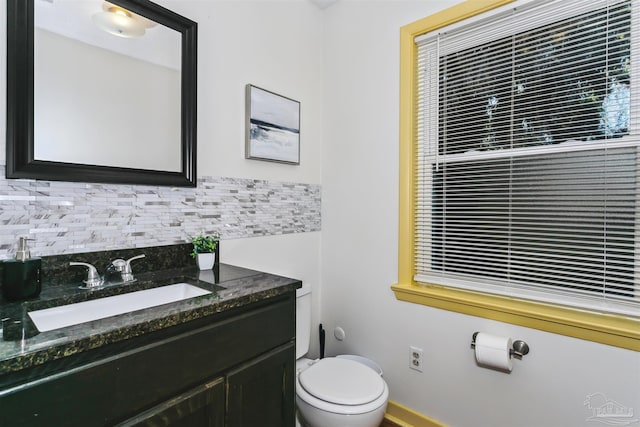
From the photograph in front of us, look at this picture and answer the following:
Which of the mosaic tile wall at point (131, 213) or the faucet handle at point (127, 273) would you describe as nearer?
the mosaic tile wall at point (131, 213)

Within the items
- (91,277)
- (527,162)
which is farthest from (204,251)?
(527,162)

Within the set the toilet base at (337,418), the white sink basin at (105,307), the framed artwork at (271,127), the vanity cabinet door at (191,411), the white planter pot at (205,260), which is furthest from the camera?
the framed artwork at (271,127)

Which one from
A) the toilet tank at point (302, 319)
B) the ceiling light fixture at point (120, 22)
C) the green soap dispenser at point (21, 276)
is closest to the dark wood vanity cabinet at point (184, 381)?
the green soap dispenser at point (21, 276)

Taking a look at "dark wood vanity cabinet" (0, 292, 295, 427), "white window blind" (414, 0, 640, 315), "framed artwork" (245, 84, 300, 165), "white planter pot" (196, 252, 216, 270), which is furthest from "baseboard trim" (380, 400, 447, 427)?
"framed artwork" (245, 84, 300, 165)

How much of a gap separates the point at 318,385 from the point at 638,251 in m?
1.40

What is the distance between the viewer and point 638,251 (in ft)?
4.13

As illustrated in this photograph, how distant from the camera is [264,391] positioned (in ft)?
3.70

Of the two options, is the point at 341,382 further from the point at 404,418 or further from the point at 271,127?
the point at 271,127

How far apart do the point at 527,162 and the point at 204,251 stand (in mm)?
1526

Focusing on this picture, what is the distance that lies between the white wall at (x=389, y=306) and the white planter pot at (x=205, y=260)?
3.01 feet

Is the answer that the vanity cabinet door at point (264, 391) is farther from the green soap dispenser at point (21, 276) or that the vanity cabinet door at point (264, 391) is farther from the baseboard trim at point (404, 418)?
the baseboard trim at point (404, 418)

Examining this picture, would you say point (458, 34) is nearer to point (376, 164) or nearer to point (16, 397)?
point (376, 164)

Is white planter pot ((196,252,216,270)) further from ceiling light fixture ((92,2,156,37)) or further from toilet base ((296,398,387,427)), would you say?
ceiling light fixture ((92,2,156,37))

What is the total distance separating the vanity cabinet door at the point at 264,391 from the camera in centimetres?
104
